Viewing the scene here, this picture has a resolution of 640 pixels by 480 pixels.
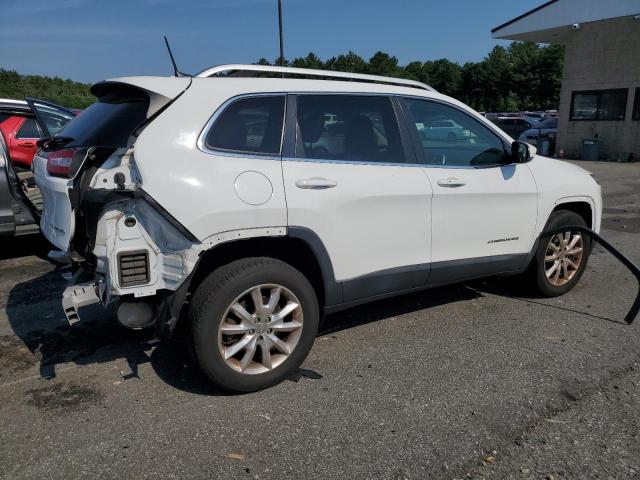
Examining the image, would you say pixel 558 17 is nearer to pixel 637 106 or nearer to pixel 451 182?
pixel 637 106

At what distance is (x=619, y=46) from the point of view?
65.4 ft

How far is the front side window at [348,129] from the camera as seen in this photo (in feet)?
11.9

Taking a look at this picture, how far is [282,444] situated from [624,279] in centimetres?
449

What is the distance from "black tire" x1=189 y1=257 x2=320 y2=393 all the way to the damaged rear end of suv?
162 mm

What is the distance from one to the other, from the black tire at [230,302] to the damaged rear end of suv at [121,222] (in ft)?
0.53

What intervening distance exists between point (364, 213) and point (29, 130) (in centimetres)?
691

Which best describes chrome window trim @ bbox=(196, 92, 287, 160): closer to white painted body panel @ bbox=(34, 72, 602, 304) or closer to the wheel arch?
white painted body panel @ bbox=(34, 72, 602, 304)

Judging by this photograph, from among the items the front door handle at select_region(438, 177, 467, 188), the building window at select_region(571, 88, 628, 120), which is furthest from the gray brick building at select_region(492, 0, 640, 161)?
the front door handle at select_region(438, 177, 467, 188)

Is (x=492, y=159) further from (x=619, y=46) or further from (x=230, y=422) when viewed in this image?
(x=619, y=46)

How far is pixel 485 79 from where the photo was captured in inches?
2425

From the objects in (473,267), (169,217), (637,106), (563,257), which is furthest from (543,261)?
(637,106)

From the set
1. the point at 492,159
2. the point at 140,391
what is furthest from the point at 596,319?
the point at 140,391

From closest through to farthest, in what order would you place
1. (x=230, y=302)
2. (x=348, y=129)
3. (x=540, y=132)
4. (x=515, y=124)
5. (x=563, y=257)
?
(x=230, y=302), (x=348, y=129), (x=563, y=257), (x=540, y=132), (x=515, y=124)

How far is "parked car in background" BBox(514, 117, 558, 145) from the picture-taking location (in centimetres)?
2498
